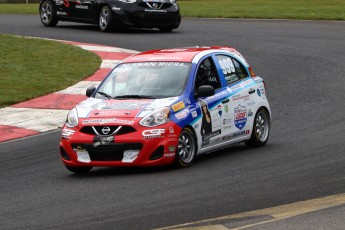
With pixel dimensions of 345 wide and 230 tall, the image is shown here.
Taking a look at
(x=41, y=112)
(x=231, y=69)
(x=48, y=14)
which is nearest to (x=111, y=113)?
(x=231, y=69)

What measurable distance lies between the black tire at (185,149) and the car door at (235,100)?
91 cm

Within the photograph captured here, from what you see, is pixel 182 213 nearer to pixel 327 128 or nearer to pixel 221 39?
pixel 327 128

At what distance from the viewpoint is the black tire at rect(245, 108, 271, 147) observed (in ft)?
48.2

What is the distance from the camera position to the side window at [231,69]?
Result: 1437cm

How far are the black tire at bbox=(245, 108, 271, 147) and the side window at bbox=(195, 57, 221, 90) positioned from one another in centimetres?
96

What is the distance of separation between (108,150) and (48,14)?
62.9 ft

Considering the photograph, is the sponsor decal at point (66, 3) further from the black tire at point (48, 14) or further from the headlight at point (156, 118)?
the headlight at point (156, 118)

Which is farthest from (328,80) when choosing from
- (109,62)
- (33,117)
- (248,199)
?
(248,199)

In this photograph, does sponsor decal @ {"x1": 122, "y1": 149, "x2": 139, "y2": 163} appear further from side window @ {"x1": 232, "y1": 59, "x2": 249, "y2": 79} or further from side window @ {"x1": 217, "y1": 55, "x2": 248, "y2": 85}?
side window @ {"x1": 232, "y1": 59, "x2": 249, "y2": 79}

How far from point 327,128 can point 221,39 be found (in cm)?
1184

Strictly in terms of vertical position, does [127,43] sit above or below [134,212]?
below

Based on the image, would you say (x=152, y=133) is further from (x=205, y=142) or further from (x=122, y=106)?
(x=205, y=142)

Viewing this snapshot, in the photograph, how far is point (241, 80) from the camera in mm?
14688

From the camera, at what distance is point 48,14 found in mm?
31297
